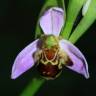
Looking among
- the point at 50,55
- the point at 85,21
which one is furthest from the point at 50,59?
the point at 85,21

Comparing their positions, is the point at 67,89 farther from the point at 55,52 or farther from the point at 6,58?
the point at 55,52

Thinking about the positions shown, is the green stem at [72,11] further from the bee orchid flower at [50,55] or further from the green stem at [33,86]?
the green stem at [33,86]

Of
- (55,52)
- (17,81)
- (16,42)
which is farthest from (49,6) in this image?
(16,42)

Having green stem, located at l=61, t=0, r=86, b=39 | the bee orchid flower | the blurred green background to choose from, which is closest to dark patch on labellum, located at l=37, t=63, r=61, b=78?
the bee orchid flower

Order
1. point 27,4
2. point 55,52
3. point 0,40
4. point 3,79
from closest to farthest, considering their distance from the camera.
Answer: point 55,52, point 3,79, point 0,40, point 27,4

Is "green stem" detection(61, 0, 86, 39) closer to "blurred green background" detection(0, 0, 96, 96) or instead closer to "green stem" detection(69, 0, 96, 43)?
"green stem" detection(69, 0, 96, 43)

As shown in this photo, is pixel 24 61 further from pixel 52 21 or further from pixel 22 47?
pixel 22 47
